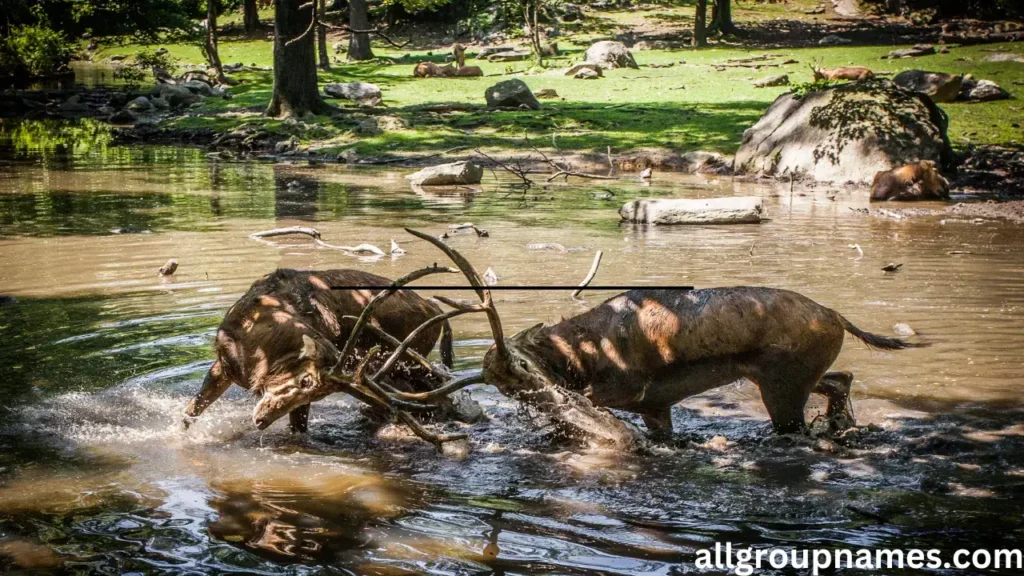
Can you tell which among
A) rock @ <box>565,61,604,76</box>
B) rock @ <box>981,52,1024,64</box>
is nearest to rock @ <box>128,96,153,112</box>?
rock @ <box>565,61,604,76</box>

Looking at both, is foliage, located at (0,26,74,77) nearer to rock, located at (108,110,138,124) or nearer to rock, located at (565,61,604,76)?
rock, located at (108,110,138,124)

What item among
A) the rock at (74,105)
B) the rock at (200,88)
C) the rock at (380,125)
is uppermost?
the rock at (200,88)

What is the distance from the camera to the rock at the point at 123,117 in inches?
1319

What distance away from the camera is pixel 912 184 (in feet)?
59.6

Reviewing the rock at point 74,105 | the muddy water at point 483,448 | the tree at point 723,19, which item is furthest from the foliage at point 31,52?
the muddy water at point 483,448

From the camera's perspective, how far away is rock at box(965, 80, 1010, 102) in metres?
26.0

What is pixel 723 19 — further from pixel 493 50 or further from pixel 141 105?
pixel 141 105

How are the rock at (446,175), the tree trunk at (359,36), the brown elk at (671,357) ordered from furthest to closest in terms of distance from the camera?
1. the tree trunk at (359,36)
2. the rock at (446,175)
3. the brown elk at (671,357)

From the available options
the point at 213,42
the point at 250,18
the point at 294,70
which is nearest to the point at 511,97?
the point at 294,70

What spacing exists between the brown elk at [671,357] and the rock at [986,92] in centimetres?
2147

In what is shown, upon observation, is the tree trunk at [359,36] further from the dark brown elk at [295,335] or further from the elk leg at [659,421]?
the elk leg at [659,421]

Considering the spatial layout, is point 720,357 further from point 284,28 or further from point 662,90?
point 662,90

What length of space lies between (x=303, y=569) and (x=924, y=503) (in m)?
3.34

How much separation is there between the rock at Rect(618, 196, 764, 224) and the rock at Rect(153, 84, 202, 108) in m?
22.6
